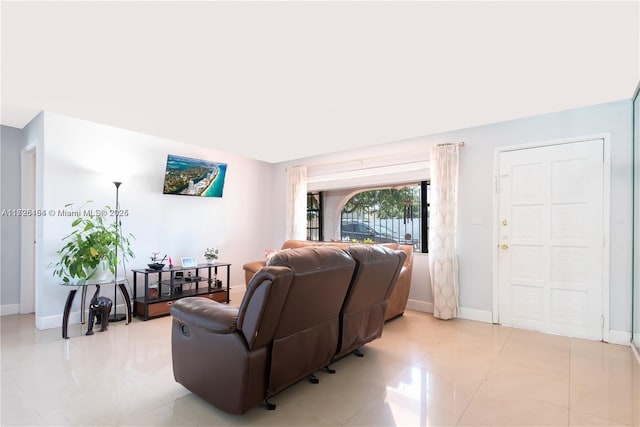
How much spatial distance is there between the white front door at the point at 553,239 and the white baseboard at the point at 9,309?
6292 mm

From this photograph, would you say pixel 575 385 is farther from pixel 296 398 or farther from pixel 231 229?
pixel 231 229

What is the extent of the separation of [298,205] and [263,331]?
408 cm

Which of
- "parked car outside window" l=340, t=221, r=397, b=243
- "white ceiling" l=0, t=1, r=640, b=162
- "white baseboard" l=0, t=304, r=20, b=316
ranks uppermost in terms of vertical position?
"white ceiling" l=0, t=1, r=640, b=162

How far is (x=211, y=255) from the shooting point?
16.4 ft

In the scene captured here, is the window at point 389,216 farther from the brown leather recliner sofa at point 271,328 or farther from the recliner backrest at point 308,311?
the recliner backrest at point 308,311

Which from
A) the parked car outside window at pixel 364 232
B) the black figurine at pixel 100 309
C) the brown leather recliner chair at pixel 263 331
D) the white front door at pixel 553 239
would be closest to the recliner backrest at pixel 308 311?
the brown leather recliner chair at pixel 263 331

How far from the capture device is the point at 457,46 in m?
2.21

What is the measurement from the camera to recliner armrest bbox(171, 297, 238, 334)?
1875mm

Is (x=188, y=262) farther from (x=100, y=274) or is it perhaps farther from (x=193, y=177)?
(x=193, y=177)

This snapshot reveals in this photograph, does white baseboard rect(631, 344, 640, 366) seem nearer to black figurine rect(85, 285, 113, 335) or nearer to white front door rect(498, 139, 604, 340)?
white front door rect(498, 139, 604, 340)

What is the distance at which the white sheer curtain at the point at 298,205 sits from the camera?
19.0ft

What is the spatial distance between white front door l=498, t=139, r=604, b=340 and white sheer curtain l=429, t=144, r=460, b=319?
53 centimetres

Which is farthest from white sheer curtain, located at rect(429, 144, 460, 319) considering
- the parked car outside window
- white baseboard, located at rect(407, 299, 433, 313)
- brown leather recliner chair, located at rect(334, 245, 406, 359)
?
brown leather recliner chair, located at rect(334, 245, 406, 359)

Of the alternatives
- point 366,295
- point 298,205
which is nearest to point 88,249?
point 366,295
